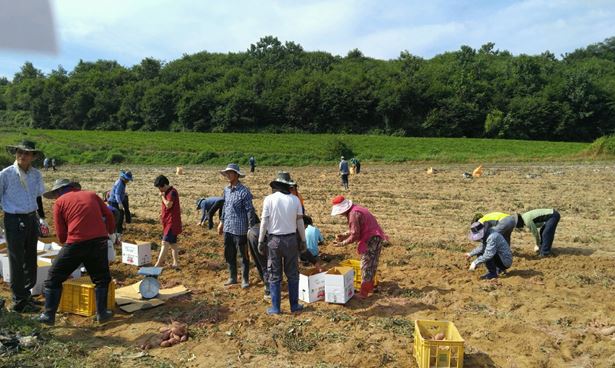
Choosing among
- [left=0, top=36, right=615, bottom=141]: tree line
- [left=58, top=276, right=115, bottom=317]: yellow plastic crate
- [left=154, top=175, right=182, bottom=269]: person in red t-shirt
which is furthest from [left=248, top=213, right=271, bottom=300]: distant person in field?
[left=0, top=36, right=615, bottom=141]: tree line

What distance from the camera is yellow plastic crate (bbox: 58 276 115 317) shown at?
5977 mm

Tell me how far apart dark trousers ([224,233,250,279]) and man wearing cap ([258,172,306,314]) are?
2.96 ft

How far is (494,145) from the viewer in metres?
45.2

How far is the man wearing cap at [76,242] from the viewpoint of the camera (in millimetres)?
5508

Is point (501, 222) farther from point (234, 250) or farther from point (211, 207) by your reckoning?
point (211, 207)

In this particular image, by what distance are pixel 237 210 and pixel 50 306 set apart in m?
2.51

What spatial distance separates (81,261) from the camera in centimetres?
561

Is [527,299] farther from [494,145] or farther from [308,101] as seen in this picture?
[308,101]

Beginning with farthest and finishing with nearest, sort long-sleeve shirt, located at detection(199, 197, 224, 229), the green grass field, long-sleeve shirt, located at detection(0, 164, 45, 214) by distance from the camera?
the green grass field
long-sleeve shirt, located at detection(199, 197, 224, 229)
long-sleeve shirt, located at detection(0, 164, 45, 214)

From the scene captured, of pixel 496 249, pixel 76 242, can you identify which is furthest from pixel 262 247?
pixel 496 249

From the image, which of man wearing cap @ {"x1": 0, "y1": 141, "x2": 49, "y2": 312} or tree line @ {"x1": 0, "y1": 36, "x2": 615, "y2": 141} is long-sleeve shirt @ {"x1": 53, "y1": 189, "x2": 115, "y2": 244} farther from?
tree line @ {"x1": 0, "y1": 36, "x2": 615, "y2": 141}

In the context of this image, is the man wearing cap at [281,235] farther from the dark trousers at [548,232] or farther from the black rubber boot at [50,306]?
the dark trousers at [548,232]

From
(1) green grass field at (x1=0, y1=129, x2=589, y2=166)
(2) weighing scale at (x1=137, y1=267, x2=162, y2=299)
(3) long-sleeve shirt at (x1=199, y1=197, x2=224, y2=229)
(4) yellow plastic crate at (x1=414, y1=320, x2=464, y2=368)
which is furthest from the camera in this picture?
(1) green grass field at (x1=0, y1=129, x2=589, y2=166)

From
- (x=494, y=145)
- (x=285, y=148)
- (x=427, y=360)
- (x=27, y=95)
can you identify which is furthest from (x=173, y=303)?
(x=27, y=95)
